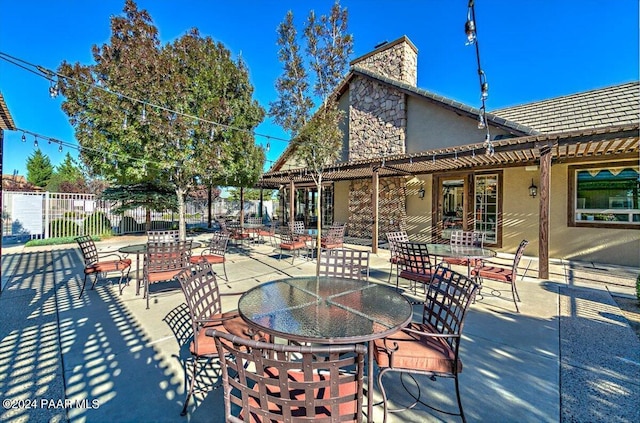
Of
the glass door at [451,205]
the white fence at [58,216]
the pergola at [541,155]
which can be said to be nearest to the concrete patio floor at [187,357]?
the pergola at [541,155]

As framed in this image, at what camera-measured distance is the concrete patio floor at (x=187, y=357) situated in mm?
1942

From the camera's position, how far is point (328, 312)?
1.92 metres

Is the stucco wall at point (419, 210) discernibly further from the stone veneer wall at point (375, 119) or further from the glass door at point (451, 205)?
the stone veneer wall at point (375, 119)

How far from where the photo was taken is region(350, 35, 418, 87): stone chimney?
33.0ft

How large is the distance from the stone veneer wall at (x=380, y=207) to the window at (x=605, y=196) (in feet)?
15.3

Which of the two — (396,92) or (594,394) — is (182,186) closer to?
(396,92)

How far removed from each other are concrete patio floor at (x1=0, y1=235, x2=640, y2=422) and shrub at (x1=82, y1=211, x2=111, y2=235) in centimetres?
701

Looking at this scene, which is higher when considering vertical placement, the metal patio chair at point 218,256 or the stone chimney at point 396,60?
the stone chimney at point 396,60

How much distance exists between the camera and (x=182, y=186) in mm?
8719

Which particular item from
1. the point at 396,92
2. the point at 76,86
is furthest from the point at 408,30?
the point at 76,86

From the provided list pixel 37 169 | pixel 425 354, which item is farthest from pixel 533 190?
pixel 37 169

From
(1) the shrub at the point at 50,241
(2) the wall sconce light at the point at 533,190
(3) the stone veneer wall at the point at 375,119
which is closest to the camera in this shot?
(2) the wall sconce light at the point at 533,190

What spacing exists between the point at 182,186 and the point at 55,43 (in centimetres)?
480

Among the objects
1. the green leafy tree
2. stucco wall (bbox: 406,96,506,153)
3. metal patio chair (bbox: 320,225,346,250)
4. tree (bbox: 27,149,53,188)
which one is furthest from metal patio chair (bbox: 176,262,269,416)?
tree (bbox: 27,149,53,188)
